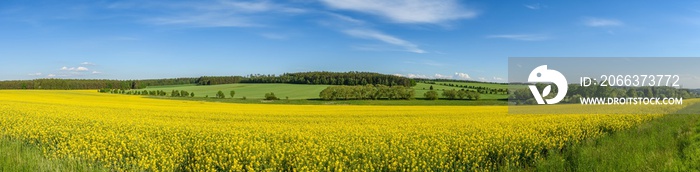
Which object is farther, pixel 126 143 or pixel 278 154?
pixel 126 143

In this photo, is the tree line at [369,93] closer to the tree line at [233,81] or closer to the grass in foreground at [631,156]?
the tree line at [233,81]

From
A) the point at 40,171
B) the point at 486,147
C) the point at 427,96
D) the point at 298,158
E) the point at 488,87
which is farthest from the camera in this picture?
the point at 488,87

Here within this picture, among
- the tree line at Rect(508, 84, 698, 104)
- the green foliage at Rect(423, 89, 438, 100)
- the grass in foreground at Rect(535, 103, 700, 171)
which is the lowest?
the grass in foreground at Rect(535, 103, 700, 171)

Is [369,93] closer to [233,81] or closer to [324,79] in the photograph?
[324,79]

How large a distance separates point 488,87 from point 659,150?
68870 millimetres

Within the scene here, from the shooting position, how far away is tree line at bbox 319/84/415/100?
62.8m

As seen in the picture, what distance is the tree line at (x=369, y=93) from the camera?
62.8m

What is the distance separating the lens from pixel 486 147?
1062 cm

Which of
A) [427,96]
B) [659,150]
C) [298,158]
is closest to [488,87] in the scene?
[427,96]

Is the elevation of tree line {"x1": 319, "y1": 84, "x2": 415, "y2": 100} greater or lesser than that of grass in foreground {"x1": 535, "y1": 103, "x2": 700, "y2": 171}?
greater

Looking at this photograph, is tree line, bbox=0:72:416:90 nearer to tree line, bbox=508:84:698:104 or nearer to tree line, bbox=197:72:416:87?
tree line, bbox=197:72:416:87

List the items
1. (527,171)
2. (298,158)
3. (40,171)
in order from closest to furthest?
(40,171)
(298,158)
(527,171)

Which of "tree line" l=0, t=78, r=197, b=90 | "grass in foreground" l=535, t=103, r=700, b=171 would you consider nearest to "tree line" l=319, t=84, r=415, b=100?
"grass in foreground" l=535, t=103, r=700, b=171

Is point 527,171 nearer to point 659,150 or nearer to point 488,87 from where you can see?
point 659,150
